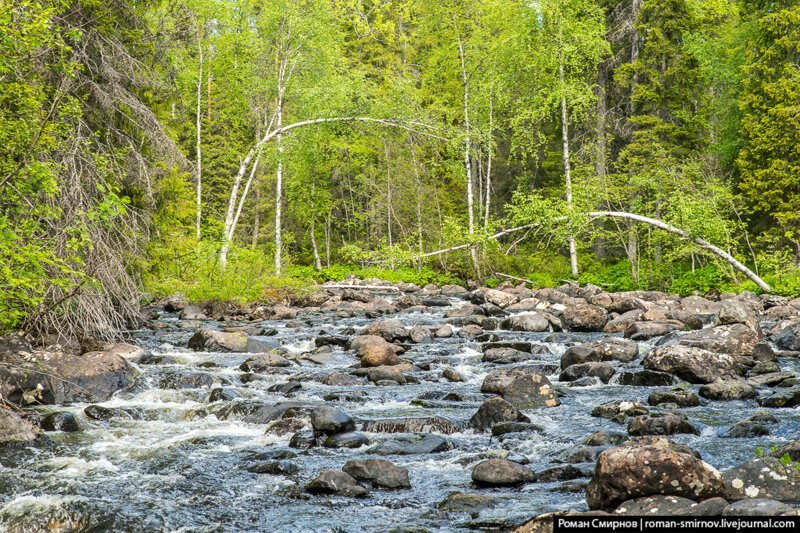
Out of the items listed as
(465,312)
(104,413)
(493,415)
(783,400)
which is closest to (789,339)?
(783,400)

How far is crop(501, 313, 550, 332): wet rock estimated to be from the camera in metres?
16.6

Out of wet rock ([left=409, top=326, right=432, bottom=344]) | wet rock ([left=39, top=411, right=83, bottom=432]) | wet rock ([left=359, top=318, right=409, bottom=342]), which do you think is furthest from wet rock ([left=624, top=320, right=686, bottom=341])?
wet rock ([left=39, top=411, right=83, bottom=432])

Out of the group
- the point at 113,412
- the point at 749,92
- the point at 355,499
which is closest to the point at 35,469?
the point at 113,412

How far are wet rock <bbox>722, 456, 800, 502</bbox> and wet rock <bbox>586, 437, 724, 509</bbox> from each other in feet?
0.42

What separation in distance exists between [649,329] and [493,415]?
7.75 metres

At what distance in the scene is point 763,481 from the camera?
17.4 ft

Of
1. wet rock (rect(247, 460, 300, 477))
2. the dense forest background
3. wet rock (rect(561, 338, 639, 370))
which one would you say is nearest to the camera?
wet rock (rect(247, 460, 300, 477))

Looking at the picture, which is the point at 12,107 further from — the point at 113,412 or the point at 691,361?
the point at 691,361

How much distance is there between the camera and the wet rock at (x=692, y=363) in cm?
1038

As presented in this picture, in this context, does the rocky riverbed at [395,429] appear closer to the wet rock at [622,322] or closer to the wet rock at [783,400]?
the wet rock at [783,400]

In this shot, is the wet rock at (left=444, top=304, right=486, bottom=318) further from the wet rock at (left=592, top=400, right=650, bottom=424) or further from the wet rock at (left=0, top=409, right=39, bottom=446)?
the wet rock at (left=0, top=409, right=39, bottom=446)

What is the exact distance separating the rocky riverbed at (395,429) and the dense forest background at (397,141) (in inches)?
58.1

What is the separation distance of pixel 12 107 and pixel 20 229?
2.38 m

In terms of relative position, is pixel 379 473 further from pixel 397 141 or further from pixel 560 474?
pixel 397 141
